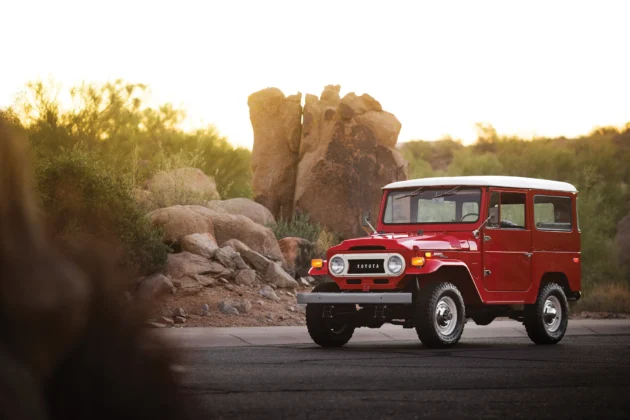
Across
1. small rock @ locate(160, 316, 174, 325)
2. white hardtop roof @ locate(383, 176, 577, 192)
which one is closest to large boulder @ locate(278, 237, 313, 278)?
small rock @ locate(160, 316, 174, 325)

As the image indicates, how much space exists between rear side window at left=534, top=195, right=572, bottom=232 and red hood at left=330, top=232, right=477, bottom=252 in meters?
1.61

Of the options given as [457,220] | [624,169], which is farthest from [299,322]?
[624,169]

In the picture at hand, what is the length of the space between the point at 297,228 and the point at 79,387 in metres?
22.9

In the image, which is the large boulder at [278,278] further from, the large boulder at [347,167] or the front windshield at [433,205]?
the large boulder at [347,167]

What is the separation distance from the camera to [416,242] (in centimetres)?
1431

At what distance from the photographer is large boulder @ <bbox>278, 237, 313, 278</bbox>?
2167 centimetres

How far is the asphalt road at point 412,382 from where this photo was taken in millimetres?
7199

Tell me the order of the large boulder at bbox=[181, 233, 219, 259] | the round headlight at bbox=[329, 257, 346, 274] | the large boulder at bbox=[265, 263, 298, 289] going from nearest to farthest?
the round headlight at bbox=[329, 257, 346, 274] < the large boulder at bbox=[181, 233, 219, 259] < the large boulder at bbox=[265, 263, 298, 289]


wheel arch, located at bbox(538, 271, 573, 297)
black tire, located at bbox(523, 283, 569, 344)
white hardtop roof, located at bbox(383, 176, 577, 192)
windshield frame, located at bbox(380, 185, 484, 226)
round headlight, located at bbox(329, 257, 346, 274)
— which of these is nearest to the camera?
round headlight, located at bbox(329, 257, 346, 274)

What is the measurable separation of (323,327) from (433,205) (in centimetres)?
271

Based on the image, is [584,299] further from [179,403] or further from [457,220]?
[179,403]

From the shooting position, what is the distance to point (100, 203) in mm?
18297

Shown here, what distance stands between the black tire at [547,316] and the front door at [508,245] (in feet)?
1.09

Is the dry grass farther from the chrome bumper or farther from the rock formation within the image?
the chrome bumper
